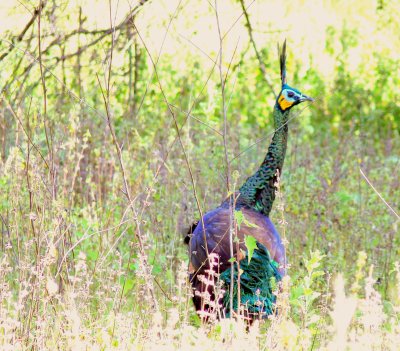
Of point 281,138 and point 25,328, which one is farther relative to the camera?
point 281,138

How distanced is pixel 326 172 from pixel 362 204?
45 cm

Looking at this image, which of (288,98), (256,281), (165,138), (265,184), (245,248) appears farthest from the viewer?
(165,138)

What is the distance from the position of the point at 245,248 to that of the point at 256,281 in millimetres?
192

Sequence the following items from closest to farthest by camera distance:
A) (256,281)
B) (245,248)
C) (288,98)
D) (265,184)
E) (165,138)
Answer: (256,281) < (245,248) < (265,184) < (288,98) < (165,138)

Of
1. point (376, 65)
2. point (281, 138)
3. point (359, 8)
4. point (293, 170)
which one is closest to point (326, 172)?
point (293, 170)

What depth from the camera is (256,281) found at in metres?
4.20

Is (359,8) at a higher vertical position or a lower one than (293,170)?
higher

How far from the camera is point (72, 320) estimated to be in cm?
322

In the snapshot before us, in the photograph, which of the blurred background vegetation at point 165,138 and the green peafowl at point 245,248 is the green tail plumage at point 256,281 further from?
the blurred background vegetation at point 165,138

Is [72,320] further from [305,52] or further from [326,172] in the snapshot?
[305,52]

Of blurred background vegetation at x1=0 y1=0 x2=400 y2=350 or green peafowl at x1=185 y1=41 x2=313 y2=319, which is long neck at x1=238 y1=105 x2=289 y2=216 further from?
blurred background vegetation at x1=0 y1=0 x2=400 y2=350

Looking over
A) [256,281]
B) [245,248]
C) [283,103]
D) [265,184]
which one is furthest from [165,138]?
[256,281]

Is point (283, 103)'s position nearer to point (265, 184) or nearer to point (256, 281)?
point (265, 184)

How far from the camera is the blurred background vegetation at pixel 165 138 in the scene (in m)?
4.09
